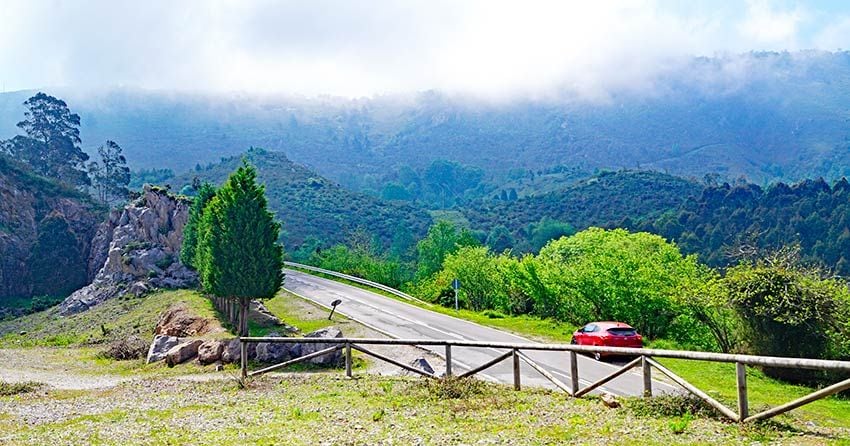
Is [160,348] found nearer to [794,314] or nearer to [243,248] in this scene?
[243,248]

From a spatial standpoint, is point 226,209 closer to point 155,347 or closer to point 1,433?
point 155,347

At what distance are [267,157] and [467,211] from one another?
54.3 m

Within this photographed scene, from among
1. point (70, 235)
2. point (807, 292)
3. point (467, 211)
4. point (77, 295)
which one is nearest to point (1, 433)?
point (807, 292)

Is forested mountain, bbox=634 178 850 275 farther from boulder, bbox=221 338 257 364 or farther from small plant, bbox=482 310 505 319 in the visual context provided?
boulder, bbox=221 338 257 364

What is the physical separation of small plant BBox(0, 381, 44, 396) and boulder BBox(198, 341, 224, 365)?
5.57 metres

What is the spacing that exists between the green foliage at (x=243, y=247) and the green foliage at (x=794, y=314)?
71.9 ft

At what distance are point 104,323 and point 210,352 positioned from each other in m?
22.6

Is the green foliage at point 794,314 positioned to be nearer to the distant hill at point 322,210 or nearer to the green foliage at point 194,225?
the green foliage at point 194,225

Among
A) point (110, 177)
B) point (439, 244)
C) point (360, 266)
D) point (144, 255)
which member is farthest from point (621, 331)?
point (110, 177)

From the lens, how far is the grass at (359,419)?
10.1m

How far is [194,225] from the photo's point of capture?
4747cm

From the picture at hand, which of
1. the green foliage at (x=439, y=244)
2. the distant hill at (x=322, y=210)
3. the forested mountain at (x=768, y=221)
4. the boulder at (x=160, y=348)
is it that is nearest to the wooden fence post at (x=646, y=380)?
the boulder at (x=160, y=348)

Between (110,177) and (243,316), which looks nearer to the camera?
(243,316)

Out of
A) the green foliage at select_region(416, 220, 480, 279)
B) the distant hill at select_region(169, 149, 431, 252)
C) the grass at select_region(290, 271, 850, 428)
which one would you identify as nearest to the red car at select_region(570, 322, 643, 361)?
the grass at select_region(290, 271, 850, 428)
